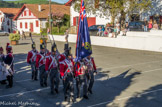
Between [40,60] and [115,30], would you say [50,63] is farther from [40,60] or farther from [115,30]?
[115,30]

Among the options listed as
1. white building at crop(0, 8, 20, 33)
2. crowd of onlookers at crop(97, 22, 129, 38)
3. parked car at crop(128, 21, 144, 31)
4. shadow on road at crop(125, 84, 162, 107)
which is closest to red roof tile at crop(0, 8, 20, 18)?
white building at crop(0, 8, 20, 33)

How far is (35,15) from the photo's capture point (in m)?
55.9

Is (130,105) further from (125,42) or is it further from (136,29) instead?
(136,29)

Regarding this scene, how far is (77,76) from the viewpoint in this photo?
362 inches

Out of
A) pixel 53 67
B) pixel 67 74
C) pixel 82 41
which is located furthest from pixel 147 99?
pixel 53 67

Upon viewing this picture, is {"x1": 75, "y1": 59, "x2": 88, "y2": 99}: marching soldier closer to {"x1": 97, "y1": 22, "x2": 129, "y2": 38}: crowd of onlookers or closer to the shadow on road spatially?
the shadow on road

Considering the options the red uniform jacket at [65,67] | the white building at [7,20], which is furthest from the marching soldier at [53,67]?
the white building at [7,20]

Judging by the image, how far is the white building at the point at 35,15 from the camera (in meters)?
56.3

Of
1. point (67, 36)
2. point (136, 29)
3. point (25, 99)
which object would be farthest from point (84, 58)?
point (67, 36)

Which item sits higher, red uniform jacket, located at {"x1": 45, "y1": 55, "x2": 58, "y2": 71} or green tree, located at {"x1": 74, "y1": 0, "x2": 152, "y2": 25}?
green tree, located at {"x1": 74, "y1": 0, "x2": 152, "y2": 25}

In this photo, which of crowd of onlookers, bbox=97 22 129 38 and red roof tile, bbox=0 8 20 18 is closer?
crowd of onlookers, bbox=97 22 129 38

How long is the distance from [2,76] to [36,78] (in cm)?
186

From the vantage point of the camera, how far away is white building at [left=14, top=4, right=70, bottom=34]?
56.3 m

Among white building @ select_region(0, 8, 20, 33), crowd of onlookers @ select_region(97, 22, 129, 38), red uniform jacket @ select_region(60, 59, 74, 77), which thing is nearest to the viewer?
red uniform jacket @ select_region(60, 59, 74, 77)
